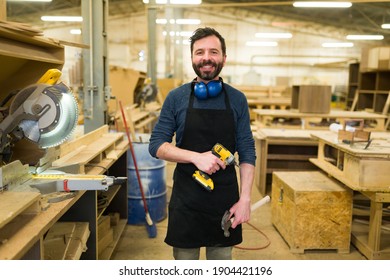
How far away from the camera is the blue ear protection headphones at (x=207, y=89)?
6.24 feet

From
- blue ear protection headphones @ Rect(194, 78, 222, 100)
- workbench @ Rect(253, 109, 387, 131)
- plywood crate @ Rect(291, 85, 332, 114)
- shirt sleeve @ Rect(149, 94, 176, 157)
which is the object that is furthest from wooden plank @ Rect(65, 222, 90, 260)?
plywood crate @ Rect(291, 85, 332, 114)

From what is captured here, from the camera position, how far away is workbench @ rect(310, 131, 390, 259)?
9.53ft

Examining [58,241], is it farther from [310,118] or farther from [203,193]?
[310,118]

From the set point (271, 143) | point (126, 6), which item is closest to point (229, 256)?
point (271, 143)

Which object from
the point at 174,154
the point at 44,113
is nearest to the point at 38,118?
the point at 44,113

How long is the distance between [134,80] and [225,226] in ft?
20.8

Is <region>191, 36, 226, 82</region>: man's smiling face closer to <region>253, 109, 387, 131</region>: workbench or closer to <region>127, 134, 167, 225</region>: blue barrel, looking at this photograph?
<region>127, 134, 167, 225</region>: blue barrel

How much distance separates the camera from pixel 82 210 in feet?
7.80

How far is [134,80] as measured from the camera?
313 inches

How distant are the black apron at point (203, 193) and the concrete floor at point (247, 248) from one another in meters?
1.27

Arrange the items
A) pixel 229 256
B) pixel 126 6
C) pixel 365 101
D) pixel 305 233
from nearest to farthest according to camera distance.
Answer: pixel 229 256 → pixel 305 233 → pixel 365 101 → pixel 126 6

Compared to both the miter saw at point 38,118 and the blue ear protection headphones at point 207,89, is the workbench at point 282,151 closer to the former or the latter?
the blue ear protection headphones at point 207,89

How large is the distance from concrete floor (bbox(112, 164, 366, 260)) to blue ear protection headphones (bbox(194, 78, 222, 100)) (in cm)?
168
